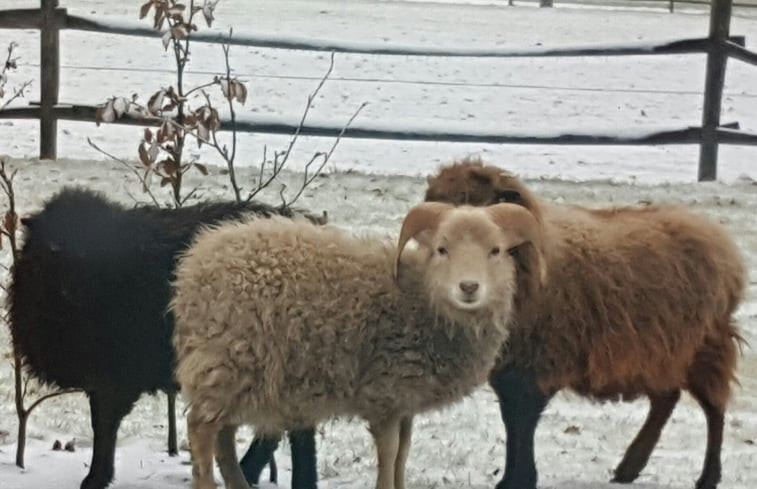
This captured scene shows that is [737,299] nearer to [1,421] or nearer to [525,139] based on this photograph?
[1,421]

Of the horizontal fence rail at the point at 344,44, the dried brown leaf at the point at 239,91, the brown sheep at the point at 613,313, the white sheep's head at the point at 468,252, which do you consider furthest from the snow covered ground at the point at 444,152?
the dried brown leaf at the point at 239,91

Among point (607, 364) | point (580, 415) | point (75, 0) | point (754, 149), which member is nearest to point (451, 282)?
point (607, 364)

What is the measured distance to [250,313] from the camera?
4.05m

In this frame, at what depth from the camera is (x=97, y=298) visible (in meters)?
4.37

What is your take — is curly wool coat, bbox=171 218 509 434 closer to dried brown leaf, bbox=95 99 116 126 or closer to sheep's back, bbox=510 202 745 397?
sheep's back, bbox=510 202 745 397

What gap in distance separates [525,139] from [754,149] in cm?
351

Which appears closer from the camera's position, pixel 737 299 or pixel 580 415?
pixel 737 299

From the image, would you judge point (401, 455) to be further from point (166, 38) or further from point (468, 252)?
point (166, 38)

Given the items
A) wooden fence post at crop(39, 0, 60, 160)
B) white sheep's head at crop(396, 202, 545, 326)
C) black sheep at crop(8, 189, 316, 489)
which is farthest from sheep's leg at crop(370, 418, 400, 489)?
wooden fence post at crop(39, 0, 60, 160)

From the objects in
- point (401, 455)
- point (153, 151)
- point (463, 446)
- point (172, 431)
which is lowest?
point (463, 446)

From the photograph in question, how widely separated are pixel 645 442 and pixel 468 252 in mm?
1598

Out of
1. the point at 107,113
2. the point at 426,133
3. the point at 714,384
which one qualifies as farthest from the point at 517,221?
the point at 426,133

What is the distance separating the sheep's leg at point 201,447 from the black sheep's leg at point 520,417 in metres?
1.15

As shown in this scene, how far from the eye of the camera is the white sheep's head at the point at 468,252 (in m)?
4.00
